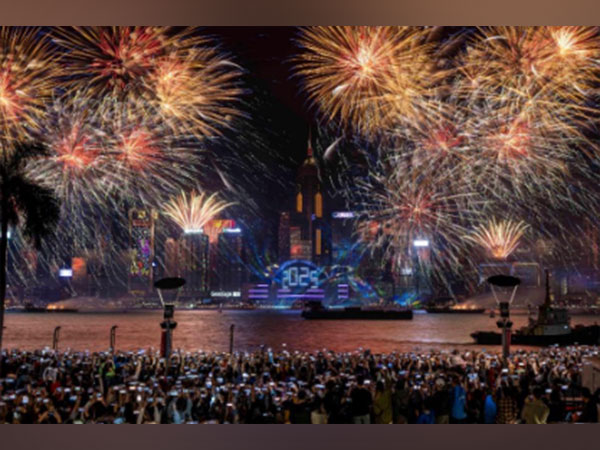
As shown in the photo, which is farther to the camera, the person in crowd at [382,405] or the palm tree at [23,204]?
the palm tree at [23,204]

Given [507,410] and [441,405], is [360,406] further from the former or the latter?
[507,410]

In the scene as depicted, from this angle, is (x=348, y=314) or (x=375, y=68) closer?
(x=375, y=68)

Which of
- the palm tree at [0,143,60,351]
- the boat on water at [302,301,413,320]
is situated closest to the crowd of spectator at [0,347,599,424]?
the palm tree at [0,143,60,351]

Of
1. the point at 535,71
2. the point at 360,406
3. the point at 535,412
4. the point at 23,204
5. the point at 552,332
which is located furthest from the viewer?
the point at 552,332

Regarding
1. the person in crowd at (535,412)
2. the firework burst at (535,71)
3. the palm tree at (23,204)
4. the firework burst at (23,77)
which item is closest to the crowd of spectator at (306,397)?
the person in crowd at (535,412)

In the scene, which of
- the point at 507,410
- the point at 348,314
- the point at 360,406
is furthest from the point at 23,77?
the point at 348,314

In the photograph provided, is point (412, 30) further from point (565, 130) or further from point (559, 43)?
point (565, 130)

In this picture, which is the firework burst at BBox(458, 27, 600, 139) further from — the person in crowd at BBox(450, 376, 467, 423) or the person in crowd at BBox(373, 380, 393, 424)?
the person in crowd at BBox(373, 380, 393, 424)

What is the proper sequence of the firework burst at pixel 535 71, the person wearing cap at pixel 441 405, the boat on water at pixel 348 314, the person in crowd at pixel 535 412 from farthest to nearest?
1. the boat on water at pixel 348 314
2. the firework burst at pixel 535 71
3. the person wearing cap at pixel 441 405
4. the person in crowd at pixel 535 412

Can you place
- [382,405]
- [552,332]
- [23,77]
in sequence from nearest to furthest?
[382,405], [23,77], [552,332]

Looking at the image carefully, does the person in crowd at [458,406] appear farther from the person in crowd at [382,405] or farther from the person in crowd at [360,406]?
the person in crowd at [360,406]

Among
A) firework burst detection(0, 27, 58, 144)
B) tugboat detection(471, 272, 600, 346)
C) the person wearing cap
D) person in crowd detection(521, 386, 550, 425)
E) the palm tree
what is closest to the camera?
person in crowd detection(521, 386, 550, 425)
